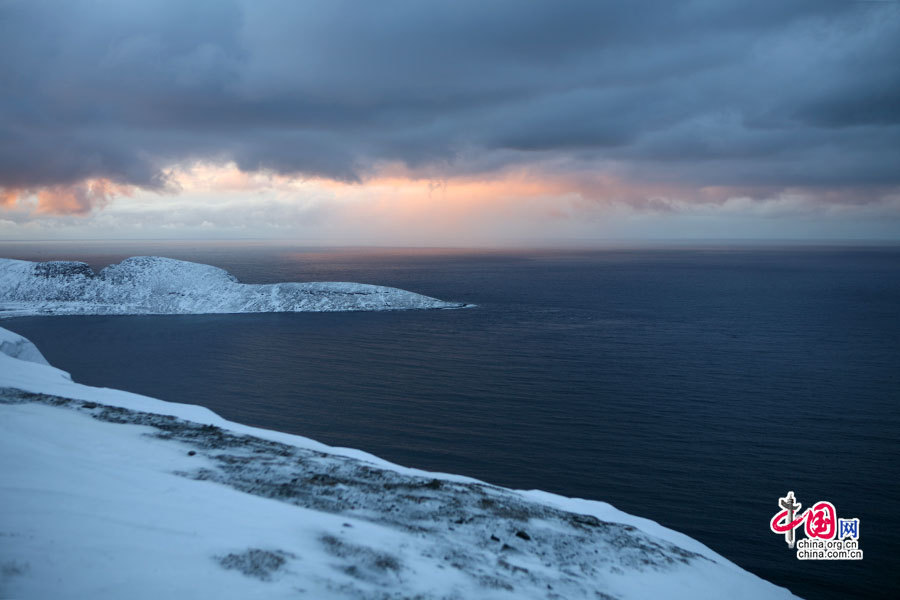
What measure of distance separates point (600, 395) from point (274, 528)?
24381 millimetres

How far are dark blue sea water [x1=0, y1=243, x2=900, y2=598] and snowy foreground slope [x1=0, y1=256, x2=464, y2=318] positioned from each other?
5702 mm

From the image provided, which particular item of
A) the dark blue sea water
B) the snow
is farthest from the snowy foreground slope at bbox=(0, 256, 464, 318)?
the snow

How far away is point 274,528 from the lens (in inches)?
364

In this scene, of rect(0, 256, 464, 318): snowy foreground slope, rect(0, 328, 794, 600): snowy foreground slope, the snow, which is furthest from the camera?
rect(0, 256, 464, 318): snowy foreground slope

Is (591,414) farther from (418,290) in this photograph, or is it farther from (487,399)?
(418,290)

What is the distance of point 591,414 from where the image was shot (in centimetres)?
2709

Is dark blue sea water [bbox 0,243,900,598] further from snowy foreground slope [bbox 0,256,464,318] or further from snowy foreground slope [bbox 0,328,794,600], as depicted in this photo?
snowy foreground slope [bbox 0,256,464,318]

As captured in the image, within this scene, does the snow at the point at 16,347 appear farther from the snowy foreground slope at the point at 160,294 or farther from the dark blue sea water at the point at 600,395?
the snowy foreground slope at the point at 160,294

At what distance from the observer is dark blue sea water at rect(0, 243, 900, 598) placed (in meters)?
18.1

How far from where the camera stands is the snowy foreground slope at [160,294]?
70812 millimetres

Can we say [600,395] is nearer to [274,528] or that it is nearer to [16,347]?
[274,528]

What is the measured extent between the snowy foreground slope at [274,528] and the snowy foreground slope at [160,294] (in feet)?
185

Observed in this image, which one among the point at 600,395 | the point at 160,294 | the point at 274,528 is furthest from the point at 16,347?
the point at 160,294

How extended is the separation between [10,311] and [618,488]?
259 feet
